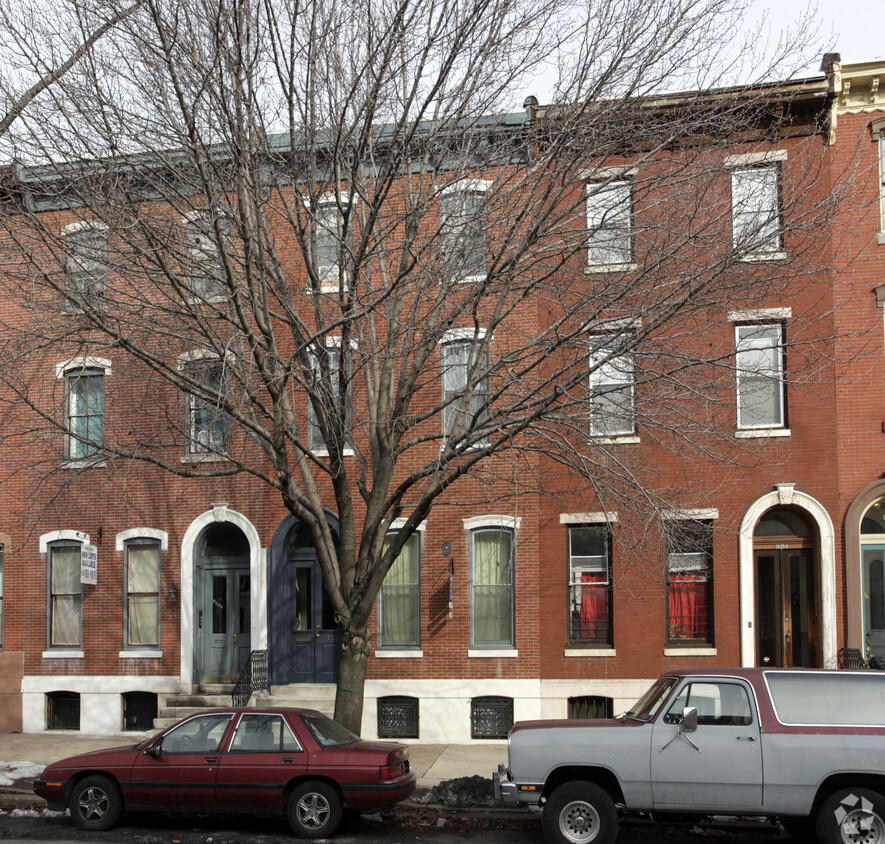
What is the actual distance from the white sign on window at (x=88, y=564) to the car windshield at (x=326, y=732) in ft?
26.9

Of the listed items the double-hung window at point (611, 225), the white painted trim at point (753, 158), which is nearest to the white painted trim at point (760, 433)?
the double-hung window at point (611, 225)

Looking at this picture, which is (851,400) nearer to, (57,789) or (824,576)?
(824,576)

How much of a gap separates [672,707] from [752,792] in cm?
107

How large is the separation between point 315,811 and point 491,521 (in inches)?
304

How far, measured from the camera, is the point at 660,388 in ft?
46.8

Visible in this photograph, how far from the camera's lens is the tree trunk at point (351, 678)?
1327 centimetres

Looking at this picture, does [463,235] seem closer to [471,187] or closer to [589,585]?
[471,187]

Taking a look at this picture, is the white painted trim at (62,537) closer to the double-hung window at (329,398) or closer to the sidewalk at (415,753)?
the sidewalk at (415,753)

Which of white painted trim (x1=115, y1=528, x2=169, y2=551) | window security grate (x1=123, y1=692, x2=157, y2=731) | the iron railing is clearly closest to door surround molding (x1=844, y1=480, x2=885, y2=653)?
the iron railing

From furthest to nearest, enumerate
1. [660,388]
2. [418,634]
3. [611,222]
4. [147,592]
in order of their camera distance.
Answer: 1. [147,592]
2. [418,634]
3. [660,388]
4. [611,222]

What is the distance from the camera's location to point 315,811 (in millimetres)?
11391

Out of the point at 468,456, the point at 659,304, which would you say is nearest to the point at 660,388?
the point at 659,304

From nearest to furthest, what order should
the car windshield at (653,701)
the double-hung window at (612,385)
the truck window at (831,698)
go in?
the truck window at (831,698), the car windshield at (653,701), the double-hung window at (612,385)

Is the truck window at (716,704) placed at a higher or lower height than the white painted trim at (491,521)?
lower
